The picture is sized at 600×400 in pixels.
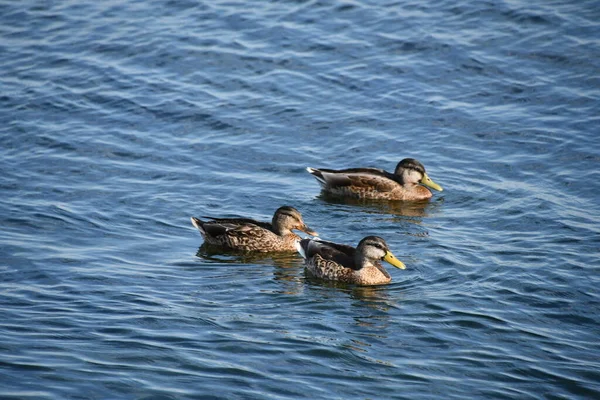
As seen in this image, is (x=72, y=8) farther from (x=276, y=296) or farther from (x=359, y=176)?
(x=276, y=296)

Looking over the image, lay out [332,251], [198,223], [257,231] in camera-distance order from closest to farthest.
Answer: [332,251] < [257,231] < [198,223]

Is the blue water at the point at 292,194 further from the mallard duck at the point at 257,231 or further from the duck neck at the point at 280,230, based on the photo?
the duck neck at the point at 280,230

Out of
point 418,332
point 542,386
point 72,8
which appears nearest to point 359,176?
point 418,332

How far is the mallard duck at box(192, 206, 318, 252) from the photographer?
620 inches

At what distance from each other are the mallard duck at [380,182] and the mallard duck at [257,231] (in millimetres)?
1935

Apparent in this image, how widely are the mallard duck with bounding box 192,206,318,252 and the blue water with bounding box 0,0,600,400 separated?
0.28 metres

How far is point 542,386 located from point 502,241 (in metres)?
4.51

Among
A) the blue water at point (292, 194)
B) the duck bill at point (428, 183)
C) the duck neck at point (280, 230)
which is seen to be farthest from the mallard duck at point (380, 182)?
the duck neck at point (280, 230)

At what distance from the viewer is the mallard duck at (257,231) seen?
15758mm

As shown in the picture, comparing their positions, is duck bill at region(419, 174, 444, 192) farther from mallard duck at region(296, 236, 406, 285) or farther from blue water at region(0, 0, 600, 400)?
mallard duck at region(296, 236, 406, 285)

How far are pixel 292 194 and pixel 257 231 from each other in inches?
86.5

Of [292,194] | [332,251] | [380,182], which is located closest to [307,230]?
[332,251]

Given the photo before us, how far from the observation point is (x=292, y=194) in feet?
58.8

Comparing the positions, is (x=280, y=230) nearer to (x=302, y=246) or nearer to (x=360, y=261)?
(x=302, y=246)
